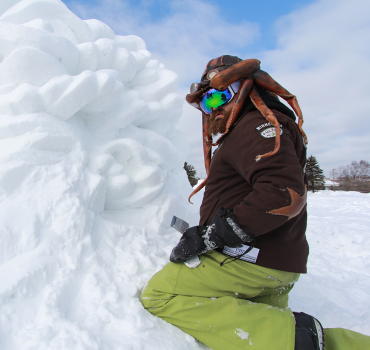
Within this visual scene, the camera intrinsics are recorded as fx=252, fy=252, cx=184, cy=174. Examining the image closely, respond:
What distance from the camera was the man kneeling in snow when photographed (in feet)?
4.25

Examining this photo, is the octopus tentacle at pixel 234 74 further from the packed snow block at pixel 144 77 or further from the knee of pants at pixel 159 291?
the packed snow block at pixel 144 77

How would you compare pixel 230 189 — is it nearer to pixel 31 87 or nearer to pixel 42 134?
pixel 42 134

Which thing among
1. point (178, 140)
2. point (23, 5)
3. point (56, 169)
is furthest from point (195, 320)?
point (23, 5)

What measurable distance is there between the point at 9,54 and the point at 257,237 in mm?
2764

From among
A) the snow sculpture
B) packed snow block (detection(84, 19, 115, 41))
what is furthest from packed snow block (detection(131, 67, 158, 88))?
packed snow block (detection(84, 19, 115, 41))

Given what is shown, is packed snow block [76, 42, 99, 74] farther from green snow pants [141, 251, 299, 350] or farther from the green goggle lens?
green snow pants [141, 251, 299, 350]

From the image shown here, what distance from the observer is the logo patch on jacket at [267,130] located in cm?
135

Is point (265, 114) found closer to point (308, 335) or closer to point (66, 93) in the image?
point (308, 335)

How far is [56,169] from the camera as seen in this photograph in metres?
2.20

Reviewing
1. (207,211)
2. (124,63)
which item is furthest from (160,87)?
(207,211)

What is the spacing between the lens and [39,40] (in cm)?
249

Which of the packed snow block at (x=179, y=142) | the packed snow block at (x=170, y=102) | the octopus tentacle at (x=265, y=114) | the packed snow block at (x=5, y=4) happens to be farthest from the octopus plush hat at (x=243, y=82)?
the packed snow block at (x=5, y=4)

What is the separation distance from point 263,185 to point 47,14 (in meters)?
3.36

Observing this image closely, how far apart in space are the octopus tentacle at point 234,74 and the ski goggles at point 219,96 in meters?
0.04
